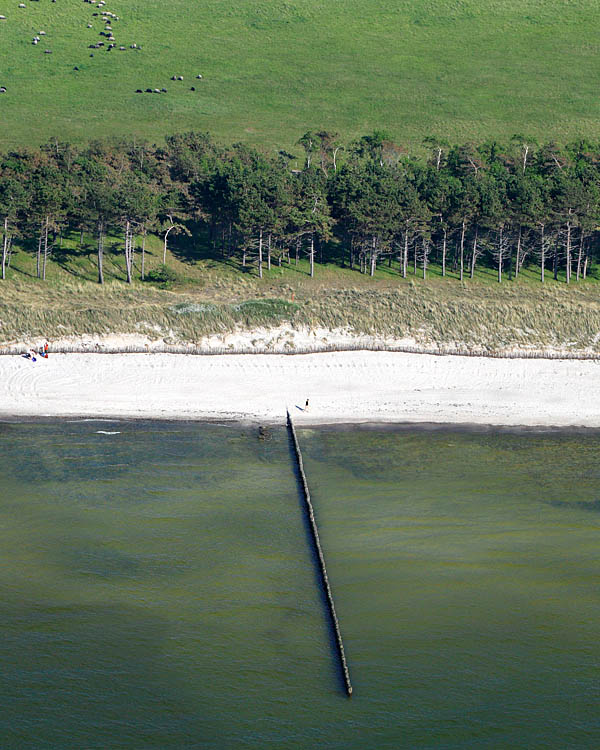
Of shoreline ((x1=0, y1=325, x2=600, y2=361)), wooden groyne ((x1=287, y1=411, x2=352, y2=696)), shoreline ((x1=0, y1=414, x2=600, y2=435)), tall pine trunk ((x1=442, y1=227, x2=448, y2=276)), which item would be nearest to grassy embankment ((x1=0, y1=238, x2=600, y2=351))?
shoreline ((x1=0, y1=325, x2=600, y2=361))

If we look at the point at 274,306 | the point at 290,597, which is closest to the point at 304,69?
the point at 274,306

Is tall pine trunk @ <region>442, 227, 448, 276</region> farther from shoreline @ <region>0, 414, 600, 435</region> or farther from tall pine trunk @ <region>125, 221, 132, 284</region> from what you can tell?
shoreline @ <region>0, 414, 600, 435</region>

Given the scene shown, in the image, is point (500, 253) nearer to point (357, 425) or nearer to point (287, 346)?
point (287, 346)

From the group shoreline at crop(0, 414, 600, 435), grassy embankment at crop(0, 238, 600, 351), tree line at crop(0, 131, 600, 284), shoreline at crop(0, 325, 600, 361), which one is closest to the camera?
shoreline at crop(0, 414, 600, 435)

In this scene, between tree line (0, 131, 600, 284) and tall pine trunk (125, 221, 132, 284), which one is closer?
tall pine trunk (125, 221, 132, 284)

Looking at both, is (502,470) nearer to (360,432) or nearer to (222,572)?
(360,432)

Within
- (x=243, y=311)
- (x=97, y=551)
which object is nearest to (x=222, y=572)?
(x=97, y=551)
